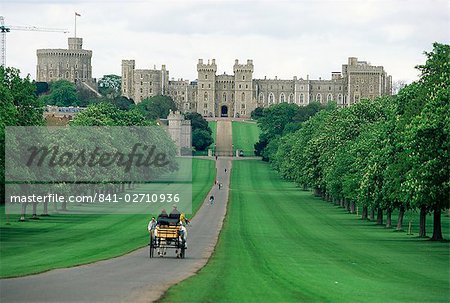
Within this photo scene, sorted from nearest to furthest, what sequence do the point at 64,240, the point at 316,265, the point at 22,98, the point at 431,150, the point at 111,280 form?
the point at 111,280
the point at 316,265
the point at 431,150
the point at 64,240
the point at 22,98

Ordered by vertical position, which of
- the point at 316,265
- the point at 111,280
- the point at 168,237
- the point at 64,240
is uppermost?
the point at 168,237

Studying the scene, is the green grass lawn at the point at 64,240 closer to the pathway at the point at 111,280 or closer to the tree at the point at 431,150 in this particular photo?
the pathway at the point at 111,280

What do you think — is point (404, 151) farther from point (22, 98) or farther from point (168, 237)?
point (22, 98)

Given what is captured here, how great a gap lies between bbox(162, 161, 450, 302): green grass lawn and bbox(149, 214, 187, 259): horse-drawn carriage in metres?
1.83

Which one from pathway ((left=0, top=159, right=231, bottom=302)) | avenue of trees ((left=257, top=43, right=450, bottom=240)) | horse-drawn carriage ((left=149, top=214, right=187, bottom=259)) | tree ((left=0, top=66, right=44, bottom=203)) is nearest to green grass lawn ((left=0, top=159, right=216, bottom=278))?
pathway ((left=0, top=159, right=231, bottom=302))

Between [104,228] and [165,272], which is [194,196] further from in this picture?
[165,272]

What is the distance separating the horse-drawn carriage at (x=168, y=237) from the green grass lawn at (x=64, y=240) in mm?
2078

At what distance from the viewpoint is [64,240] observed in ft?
212

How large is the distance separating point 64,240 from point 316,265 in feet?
66.3

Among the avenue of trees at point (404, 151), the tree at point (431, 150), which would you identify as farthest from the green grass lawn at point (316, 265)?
the tree at point (431, 150)

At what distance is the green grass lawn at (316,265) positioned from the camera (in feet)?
114

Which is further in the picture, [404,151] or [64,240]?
[404,151]

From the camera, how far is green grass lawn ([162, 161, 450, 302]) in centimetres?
3469

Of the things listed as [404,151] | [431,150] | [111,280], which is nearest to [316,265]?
[431,150]
